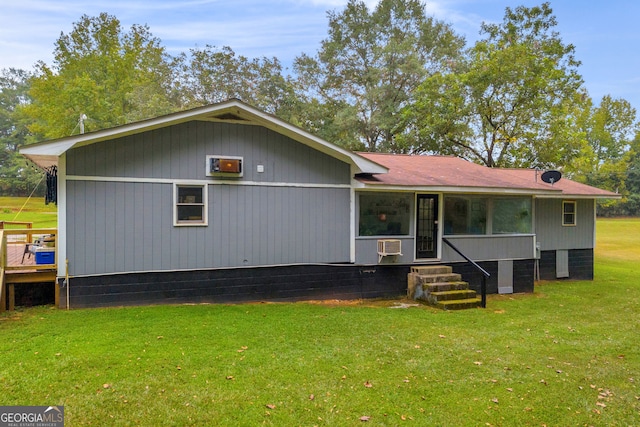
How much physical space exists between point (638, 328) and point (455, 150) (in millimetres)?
15330

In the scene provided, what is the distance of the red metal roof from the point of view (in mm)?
9297

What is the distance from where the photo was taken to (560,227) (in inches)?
527

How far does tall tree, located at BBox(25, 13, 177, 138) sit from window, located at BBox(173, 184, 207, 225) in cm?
1650

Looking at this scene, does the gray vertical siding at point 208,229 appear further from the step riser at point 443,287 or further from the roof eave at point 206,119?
the step riser at point 443,287

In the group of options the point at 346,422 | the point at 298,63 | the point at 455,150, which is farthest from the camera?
the point at 298,63

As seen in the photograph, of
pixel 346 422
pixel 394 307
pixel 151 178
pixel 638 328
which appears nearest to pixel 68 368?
pixel 346 422

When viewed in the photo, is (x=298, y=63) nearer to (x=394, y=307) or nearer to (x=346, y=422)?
(x=394, y=307)

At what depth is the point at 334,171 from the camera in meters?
8.91

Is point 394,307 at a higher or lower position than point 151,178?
lower

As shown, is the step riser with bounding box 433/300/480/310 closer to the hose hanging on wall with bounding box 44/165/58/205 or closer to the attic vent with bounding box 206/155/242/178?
the attic vent with bounding box 206/155/242/178

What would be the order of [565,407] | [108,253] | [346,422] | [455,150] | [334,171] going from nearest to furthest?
[346,422]
[565,407]
[108,253]
[334,171]
[455,150]

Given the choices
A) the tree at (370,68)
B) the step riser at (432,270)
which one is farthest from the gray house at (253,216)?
the tree at (370,68)

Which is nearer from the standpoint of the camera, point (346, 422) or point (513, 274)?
point (346, 422)

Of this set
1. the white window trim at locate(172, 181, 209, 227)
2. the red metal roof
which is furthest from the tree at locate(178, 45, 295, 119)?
the white window trim at locate(172, 181, 209, 227)
